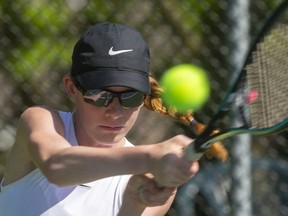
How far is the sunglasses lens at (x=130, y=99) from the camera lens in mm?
2638

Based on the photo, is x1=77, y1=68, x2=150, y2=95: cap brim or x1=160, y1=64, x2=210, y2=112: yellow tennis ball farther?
x1=160, y1=64, x2=210, y2=112: yellow tennis ball

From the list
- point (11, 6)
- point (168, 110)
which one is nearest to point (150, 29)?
point (11, 6)

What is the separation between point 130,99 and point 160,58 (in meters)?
2.04

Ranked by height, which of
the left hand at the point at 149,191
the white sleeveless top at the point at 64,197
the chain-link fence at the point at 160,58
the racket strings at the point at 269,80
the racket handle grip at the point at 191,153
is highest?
the racket handle grip at the point at 191,153

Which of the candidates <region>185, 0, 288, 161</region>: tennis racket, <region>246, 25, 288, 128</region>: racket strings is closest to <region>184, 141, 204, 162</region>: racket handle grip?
<region>185, 0, 288, 161</region>: tennis racket

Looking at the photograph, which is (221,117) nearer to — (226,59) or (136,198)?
(136,198)

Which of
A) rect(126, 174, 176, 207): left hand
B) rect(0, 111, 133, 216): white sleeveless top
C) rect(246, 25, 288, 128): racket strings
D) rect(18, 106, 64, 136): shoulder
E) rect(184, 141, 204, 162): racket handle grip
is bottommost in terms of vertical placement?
rect(0, 111, 133, 216): white sleeveless top

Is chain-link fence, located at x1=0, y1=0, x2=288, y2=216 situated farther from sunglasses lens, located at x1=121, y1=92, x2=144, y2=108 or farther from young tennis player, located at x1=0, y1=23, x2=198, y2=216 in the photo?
sunglasses lens, located at x1=121, y1=92, x2=144, y2=108

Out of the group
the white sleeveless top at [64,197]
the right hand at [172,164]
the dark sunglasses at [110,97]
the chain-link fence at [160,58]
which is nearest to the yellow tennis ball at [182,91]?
the dark sunglasses at [110,97]

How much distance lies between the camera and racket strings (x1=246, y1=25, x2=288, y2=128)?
2494 millimetres

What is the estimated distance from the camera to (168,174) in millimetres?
2229

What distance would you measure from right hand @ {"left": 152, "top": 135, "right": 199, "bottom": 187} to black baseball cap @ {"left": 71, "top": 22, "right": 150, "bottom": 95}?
1.35ft

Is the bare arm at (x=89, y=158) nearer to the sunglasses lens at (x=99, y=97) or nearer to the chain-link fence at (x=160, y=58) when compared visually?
the sunglasses lens at (x=99, y=97)

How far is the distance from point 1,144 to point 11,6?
0.68 m
